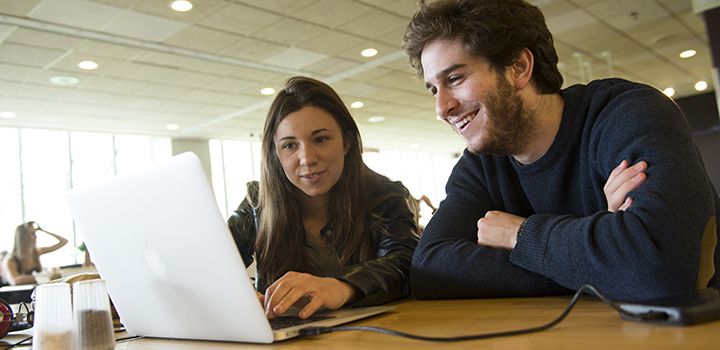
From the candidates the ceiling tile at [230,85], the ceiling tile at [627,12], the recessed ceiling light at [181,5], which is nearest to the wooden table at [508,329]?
the recessed ceiling light at [181,5]

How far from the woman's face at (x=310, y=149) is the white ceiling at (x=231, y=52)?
311 centimetres

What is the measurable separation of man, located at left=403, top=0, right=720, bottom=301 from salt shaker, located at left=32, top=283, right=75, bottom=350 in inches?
28.0

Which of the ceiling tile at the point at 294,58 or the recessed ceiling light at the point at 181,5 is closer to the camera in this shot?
the recessed ceiling light at the point at 181,5

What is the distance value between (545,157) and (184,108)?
7.30m

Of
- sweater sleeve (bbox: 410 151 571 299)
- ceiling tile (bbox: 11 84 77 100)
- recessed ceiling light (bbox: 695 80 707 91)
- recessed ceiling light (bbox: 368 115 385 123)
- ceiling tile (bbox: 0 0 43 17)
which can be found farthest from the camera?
recessed ceiling light (bbox: 368 115 385 123)

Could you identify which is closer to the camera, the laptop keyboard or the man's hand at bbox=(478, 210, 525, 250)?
the laptop keyboard

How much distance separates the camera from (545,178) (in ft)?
4.34

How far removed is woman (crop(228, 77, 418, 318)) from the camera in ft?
5.35

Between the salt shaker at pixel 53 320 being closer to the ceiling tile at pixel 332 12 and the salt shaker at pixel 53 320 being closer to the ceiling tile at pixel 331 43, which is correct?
the ceiling tile at pixel 332 12

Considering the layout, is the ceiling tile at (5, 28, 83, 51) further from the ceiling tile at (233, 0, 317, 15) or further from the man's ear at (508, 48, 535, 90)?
the man's ear at (508, 48, 535, 90)

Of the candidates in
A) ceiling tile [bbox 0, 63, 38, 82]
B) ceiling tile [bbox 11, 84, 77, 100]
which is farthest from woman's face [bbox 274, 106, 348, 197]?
ceiling tile [bbox 11, 84, 77, 100]

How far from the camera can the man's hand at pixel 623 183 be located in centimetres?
98

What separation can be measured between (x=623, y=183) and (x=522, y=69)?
0.46m

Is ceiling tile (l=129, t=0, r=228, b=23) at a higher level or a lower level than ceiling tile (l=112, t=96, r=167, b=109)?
lower
